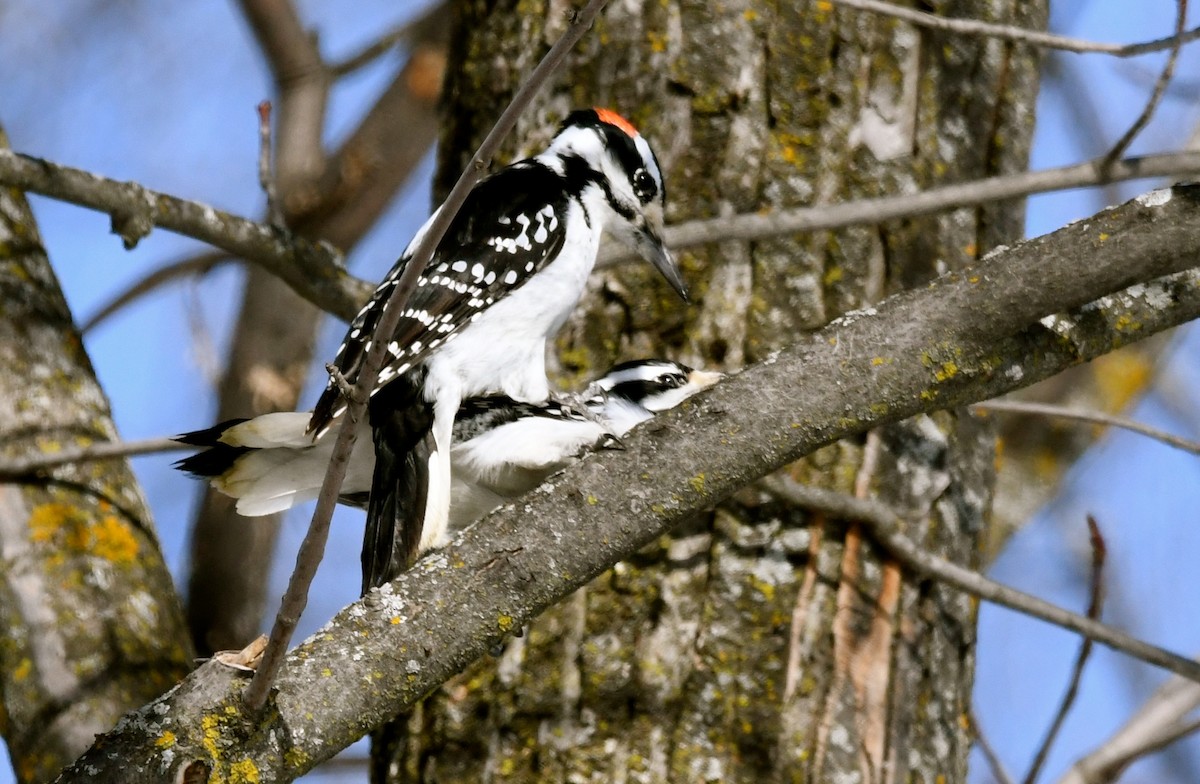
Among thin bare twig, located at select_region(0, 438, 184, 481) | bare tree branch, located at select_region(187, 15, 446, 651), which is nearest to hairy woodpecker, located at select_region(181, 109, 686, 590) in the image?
thin bare twig, located at select_region(0, 438, 184, 481)

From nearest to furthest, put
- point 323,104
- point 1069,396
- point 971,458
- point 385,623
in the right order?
point 385,623 → point 971,458 → point 1069,396 → point 323,104

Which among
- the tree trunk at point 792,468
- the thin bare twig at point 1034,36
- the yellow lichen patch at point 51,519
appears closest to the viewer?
the thin bare twig at point 1034,36

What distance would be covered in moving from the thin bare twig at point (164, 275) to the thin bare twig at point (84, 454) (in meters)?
1.46

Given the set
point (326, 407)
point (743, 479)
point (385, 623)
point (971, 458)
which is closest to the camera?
point (385, 623)

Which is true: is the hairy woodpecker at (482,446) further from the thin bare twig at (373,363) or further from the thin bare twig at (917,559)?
the thin bare twig at (373,363)

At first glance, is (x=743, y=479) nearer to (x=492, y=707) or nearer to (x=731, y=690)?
(x=731, y=690)

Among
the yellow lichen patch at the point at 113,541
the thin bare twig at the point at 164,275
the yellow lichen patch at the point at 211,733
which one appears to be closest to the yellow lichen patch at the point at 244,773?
the yellow lichen patch at the point at 211,733

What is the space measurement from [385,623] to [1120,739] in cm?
200

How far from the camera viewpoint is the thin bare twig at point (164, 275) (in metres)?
4.88

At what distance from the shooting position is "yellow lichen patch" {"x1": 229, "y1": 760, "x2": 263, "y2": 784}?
1874 mm

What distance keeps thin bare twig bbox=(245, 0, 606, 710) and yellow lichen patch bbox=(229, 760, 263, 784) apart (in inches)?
6.3

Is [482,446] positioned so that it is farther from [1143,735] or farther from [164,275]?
[164,275]

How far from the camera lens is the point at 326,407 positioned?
2.76 metres

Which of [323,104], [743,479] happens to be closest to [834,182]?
[743,479]
